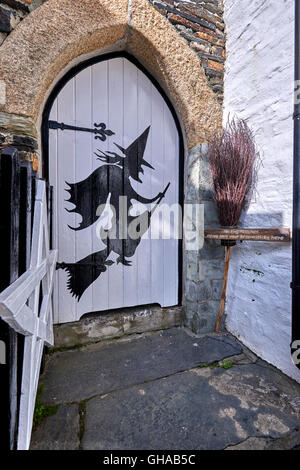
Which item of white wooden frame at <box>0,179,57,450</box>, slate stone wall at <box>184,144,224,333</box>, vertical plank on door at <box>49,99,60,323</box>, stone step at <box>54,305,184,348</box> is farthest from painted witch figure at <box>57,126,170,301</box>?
white wooden frame at <box>0,179,57,450</box>

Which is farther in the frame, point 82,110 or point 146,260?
point 146,260

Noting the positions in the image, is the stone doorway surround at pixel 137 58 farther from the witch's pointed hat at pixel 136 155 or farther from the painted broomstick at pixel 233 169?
the witch's pointed hat at pixel 136 155

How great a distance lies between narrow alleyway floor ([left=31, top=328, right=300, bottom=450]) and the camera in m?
1.14

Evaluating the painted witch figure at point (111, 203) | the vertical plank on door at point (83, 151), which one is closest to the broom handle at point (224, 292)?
the painted witch figure at point (111, 203)

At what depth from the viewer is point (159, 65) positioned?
1.95 meters

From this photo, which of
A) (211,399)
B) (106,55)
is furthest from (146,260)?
(106,55)

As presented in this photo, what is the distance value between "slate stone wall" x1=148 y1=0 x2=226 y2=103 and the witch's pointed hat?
815mm

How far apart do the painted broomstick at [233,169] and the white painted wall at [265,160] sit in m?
0.09

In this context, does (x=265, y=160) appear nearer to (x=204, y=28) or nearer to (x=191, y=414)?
(x=204, y=28)

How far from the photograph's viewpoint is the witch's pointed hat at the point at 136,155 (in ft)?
6.87

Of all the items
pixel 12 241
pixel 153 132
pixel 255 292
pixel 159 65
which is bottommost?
pixel 255 292

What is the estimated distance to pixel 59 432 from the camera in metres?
1.16

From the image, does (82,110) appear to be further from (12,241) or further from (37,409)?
(37,409)

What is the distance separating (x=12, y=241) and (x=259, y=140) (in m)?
1.92
